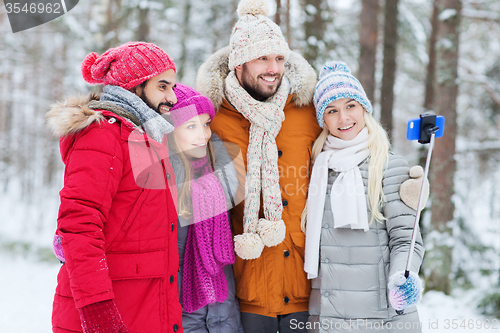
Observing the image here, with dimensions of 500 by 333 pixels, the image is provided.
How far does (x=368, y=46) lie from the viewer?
6723 millimetres

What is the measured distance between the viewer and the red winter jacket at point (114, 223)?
1.82 metres

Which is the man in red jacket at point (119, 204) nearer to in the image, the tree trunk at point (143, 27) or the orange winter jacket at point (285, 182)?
the orange winter jacket at point (285, 182)

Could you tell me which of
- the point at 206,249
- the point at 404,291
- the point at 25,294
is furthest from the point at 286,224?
the point at 25,294

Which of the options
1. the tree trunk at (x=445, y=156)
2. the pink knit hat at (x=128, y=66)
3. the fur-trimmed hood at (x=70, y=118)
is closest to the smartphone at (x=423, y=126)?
the pink knit hat at (x=128, y=66)

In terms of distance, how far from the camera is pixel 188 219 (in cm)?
256

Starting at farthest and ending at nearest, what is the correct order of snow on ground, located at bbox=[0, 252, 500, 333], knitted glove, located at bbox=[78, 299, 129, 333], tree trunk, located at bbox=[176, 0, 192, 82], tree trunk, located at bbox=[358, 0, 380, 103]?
tree trunk, located at bbox=[176, 0, 192, 82] → tree trunk, located at bbox=[358, 0, 380, 103] → snow on ground, located at bbox=[0, 252, 500, 333] → knitted glove, located at bbox=[78, 299, 129, 333]

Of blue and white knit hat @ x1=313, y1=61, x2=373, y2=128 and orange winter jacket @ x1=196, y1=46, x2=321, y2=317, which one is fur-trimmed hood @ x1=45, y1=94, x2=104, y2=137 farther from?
blue and white knit hat @ x1=313, y1=61, x2=373, y2=128

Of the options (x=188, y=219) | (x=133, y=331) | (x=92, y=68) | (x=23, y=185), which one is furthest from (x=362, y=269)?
(x=23, y=185)

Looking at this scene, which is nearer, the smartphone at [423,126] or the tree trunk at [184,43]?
the smartphone at [423,126]

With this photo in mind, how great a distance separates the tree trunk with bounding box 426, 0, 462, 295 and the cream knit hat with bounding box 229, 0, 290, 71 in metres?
3.92

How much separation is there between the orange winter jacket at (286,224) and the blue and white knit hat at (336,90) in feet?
0.68

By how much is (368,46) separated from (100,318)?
21.2 feet

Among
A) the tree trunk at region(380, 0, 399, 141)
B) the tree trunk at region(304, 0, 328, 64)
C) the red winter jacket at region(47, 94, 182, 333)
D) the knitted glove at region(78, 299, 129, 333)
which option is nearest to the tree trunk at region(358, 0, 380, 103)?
the tree trunk at region(380, 0, 399, 141)

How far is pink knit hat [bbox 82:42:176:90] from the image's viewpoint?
7.37ft
